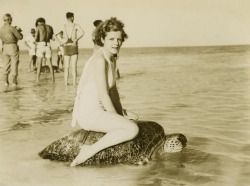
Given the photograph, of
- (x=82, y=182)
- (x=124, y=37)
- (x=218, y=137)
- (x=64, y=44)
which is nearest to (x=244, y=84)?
(x=64, y=44)

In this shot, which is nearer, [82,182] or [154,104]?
[82,182]

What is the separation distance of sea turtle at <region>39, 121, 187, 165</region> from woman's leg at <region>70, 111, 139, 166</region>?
0.09 metres

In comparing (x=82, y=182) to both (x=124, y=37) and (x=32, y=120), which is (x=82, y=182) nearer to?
(x=124, y=37)

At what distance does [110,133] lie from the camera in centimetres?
353

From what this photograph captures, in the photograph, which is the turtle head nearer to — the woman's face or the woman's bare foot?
the woman's bare foot

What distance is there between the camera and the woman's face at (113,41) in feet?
11.8

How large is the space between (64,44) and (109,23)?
5.26 m

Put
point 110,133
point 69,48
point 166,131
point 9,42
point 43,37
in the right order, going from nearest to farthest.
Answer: point 110,133 → point 166,131 → point 69,48 → point 9,42 → point 43,37

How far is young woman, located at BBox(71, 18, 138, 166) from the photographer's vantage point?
353 centimetres

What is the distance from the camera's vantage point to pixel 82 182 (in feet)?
10.5

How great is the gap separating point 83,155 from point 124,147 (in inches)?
15.0

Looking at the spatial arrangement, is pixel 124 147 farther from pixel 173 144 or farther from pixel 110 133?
pixel 173 144

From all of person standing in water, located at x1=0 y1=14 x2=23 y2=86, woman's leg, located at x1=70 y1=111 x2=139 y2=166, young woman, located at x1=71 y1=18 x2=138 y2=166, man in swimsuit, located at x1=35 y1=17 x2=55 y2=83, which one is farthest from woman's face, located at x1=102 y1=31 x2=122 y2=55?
man in swimsuit, located at x1=35 y1=17 x2=55 y2=83

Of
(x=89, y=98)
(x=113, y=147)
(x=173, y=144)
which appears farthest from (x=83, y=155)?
(x=173, y=144)
